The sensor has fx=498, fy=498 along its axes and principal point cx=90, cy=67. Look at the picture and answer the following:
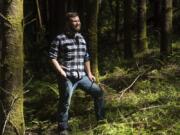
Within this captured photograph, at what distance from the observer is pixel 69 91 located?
29.8 feet

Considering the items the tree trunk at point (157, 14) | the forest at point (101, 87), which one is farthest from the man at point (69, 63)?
the tree trunk at point (157, 14)

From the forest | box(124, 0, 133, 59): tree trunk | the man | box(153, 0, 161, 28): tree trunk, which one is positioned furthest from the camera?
box(153, 0, 161, 28): tree trunk

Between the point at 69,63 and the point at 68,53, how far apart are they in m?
0.18

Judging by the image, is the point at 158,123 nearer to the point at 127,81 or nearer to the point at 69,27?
the point at 69,27

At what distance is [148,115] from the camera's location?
31.9ft

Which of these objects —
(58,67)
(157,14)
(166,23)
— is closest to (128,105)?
(58,67)

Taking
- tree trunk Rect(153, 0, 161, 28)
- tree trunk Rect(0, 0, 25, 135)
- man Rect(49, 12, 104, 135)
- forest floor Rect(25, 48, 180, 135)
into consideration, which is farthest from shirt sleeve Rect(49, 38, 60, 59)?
tree trunk Rect(153, 0, 161, 28)

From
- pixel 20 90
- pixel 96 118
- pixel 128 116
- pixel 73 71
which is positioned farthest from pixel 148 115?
pixel 20 90

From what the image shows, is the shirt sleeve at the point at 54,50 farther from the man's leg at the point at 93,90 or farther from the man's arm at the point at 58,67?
the man's leg at the point at 93,90

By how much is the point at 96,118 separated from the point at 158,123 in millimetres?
1290

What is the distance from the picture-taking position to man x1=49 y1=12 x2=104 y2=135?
9.02 m

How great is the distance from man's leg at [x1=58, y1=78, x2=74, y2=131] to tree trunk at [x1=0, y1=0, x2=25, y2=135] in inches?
52.8

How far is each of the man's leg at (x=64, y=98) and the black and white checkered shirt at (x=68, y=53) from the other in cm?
17

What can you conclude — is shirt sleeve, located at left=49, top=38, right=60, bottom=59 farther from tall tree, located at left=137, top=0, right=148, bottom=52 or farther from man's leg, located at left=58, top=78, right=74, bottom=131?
tall tree, located at left=137, top=0, right=148, bottom=52
